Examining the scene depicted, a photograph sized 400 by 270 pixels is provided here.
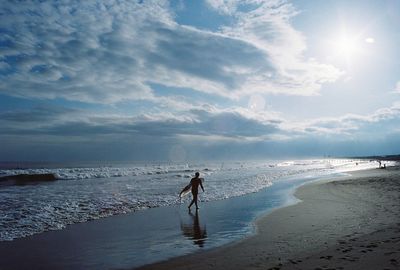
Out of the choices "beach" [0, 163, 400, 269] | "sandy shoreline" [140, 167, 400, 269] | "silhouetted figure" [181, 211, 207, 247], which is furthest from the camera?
"silhouetted figure" [181, 211, 207, 247]

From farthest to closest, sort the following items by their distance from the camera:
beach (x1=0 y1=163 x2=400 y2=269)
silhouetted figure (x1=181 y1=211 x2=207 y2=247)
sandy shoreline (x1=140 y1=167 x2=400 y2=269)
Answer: silhouetted figure (x1=181 y1=211 x2=207 y2=247) < beach (x1=0 y1=163 x2=400 y2=269) < sandy shoreline (x1=140 y1=167 x2=400 y2=269)

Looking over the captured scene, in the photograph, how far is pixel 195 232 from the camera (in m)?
12.5

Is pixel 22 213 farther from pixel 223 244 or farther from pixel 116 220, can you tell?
pixel 223 244

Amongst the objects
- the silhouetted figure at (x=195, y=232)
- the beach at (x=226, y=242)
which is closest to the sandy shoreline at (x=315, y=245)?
the beach at (x=226, y=242)

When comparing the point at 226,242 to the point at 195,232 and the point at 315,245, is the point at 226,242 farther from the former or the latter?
the point at 315,245

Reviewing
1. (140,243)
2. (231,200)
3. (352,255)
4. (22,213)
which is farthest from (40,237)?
(231,200)

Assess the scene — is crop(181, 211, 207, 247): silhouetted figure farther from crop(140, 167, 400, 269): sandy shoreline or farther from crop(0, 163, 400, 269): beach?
crop(140, 167, 400, 269): sandy shoreline

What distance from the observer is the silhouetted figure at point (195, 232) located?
11.2m

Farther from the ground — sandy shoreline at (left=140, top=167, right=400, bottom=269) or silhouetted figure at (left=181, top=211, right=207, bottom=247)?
sandy shoreline at (left=140, top=167, right=400, bottom=269)

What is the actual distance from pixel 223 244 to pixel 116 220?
6901 millimetres

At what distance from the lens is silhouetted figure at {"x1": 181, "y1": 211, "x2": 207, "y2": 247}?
11158 mm

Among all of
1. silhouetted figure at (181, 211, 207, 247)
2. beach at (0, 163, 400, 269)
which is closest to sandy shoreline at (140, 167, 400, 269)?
beach at (0, 163, 400, 269)

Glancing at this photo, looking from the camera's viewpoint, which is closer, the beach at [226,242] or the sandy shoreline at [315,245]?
the sandy shoreline at [315,245]

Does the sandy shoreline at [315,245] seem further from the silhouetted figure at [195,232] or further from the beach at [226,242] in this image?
the silhouetted figure at [195,232]
